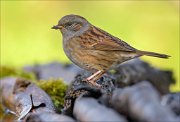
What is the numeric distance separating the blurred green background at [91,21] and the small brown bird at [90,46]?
13.1 ft

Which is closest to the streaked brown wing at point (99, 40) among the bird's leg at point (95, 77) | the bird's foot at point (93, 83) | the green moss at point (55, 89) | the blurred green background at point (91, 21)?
the bird's leg at point (95, 77)

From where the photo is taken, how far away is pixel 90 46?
17.1 ft

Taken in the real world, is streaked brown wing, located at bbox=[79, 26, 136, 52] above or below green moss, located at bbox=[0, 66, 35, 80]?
above

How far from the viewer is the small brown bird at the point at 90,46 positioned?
5.03 m

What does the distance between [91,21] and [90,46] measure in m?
5.38

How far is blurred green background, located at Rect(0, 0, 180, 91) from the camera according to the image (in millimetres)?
9578

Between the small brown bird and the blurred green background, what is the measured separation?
3.98 m

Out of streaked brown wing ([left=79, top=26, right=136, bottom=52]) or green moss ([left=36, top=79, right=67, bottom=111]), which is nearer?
green moss ([left=36, top=79, right=67, bottom=111])

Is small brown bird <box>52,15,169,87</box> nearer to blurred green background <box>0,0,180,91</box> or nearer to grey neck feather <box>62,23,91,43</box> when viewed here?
grey neck feather <box>62,23,91,43</box>

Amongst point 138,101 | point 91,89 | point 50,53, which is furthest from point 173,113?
point 50,53

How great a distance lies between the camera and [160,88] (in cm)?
554

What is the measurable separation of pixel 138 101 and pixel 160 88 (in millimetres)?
2672

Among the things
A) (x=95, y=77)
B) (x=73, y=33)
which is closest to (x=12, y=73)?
(x=73, y=33)

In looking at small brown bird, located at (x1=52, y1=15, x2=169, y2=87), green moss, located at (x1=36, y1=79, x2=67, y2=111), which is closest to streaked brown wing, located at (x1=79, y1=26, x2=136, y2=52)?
small brown bird, located at (x1=52, y1=15, x2=169, y2=87)
